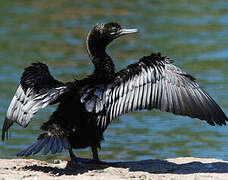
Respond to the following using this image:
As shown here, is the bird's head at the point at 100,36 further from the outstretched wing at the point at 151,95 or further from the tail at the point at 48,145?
the tail at the point at 48,145

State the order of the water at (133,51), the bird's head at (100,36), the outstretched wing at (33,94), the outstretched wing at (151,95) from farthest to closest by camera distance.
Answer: the water at (133,51) < the bird's head at (100,36) < the outstretched wing at (33,94) < the outstretched wing at (151,95)

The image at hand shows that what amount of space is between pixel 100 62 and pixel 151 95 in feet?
3.07

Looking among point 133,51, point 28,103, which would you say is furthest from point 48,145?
point 133,51

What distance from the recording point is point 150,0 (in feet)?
71.1

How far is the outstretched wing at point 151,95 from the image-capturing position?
25.3 feet

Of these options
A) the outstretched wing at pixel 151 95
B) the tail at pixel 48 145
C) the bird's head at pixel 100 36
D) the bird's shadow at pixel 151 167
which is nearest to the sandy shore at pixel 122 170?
the bird's shadow at pixel 151 167

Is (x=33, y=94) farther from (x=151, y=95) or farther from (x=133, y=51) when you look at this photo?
(x=133, y=51)

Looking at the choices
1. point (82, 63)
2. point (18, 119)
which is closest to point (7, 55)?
point (82, 63)

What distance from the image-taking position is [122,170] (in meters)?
7.84

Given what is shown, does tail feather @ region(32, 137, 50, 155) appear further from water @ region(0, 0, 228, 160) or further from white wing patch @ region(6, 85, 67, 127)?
→ water @ region(0, 0, 228, 160)

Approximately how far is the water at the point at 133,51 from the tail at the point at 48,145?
290 centimetres

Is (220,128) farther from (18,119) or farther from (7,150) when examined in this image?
(18,119)

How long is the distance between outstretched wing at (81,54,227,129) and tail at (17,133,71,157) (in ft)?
1.50

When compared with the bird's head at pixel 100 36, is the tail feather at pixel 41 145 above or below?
below
